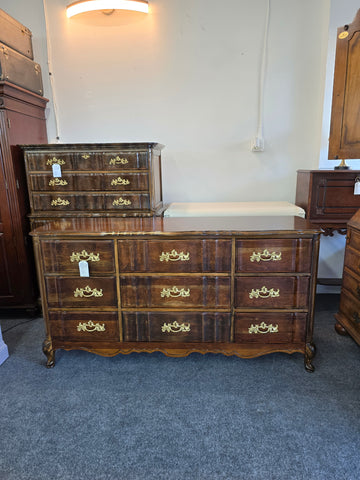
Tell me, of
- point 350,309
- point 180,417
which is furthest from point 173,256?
point 350,309

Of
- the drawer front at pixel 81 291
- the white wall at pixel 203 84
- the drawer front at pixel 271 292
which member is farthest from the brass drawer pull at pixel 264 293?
the white wall at pixel 203 84

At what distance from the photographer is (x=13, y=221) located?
91.0 inches

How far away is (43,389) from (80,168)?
140 centimetres

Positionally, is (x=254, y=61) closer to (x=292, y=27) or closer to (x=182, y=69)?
(x=292, y=27)

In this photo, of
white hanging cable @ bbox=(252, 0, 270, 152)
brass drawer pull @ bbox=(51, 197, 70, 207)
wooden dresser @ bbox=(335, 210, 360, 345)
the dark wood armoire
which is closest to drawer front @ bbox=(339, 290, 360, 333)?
wooden dresser @ bbox=(335, 210, 360, 345)

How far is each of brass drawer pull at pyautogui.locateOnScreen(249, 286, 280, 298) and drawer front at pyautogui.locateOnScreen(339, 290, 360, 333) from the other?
0.59 metres

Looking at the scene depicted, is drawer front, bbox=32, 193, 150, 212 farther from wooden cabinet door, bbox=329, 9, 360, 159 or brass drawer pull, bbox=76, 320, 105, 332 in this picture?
wooden cabinet door, bbox=329, 9, 360, 159

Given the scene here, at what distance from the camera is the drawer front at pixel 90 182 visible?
2.17 meters

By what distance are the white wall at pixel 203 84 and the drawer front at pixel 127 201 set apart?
621 millimetres

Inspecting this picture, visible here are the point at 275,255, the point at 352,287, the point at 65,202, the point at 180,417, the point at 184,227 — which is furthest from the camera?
the point at 65,202

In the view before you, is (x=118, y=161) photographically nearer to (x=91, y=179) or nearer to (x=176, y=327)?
(x=91, y=179)

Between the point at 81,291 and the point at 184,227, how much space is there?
2.23ft

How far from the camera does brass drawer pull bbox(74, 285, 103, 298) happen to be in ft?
5.76

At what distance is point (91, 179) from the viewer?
2201 mm
